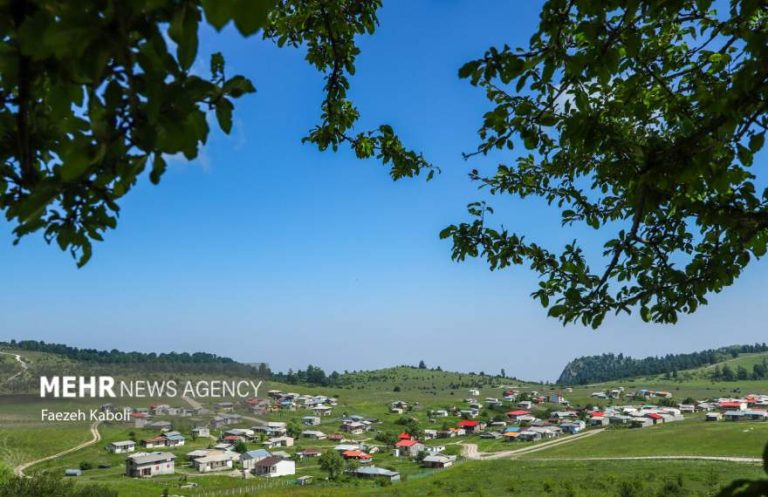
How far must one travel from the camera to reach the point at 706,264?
13.8 feet

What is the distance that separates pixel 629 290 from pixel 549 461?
206ft

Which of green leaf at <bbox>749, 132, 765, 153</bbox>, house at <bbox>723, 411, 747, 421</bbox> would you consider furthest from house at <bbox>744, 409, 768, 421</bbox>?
green leaf at <bbox>749, 132, 765, 153</bbox>

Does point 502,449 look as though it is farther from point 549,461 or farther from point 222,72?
point 222,72

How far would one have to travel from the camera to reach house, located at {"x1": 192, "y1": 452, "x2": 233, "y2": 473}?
222 ft

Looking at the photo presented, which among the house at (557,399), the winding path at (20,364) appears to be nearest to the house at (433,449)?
the house at (557,399)

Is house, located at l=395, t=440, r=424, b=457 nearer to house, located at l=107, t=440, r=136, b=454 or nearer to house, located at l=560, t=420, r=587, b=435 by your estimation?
house, located at l=560, t=420, r=587, b=435

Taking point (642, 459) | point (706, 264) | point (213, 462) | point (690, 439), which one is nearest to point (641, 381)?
point (690, 439)

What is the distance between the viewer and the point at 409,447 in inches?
3105

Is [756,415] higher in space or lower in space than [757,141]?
lower

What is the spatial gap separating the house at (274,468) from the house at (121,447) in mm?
25017

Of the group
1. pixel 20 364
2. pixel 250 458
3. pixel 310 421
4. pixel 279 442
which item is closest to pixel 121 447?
pixel 250 458

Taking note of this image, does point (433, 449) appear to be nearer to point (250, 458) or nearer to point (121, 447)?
point (250, 458)

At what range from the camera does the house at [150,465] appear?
62.8 m

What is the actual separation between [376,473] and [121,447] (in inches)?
1698
